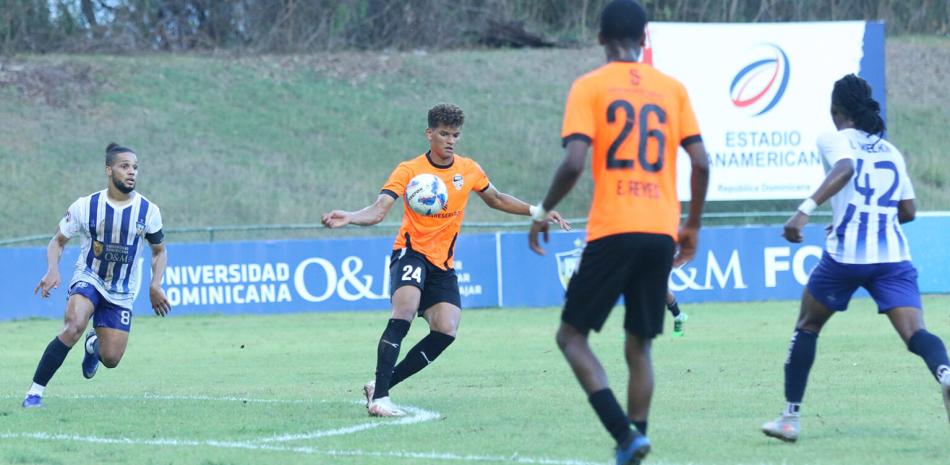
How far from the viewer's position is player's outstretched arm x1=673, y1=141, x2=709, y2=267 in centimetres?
625

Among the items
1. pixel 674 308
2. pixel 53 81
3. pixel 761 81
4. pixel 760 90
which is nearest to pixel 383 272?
pixel 674 308

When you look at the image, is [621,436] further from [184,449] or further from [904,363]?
[904,363]

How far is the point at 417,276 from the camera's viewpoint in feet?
29.4

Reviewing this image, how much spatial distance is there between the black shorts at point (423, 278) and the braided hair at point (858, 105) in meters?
2.94

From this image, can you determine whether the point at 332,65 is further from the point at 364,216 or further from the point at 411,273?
the point at 364,216

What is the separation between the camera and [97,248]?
969 centimetres

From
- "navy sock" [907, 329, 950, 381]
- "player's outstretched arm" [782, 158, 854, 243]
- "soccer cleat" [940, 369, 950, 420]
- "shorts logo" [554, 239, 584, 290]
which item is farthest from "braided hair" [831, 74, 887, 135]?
"shorts logo" [554, 239, 584, 290]

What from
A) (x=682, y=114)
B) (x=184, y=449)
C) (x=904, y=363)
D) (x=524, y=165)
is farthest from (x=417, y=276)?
(x=524, y=165)

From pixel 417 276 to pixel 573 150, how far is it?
3.16m

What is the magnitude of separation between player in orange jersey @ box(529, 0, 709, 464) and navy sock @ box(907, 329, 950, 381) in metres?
1.72

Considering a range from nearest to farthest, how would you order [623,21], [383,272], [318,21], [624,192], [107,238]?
[624,192] < [623,21] < [107,238] < [383,272] < [318,21]

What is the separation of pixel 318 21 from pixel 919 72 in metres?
18.0

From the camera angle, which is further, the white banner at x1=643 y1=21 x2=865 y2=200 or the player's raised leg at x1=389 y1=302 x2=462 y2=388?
the white banner at x1=643 y1=21 x2=865 y2=200

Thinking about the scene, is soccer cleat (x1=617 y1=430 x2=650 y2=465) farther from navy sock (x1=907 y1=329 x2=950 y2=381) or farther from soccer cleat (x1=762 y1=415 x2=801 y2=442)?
navy sock (x1=907 y1=329 x2=950 y2=381)
